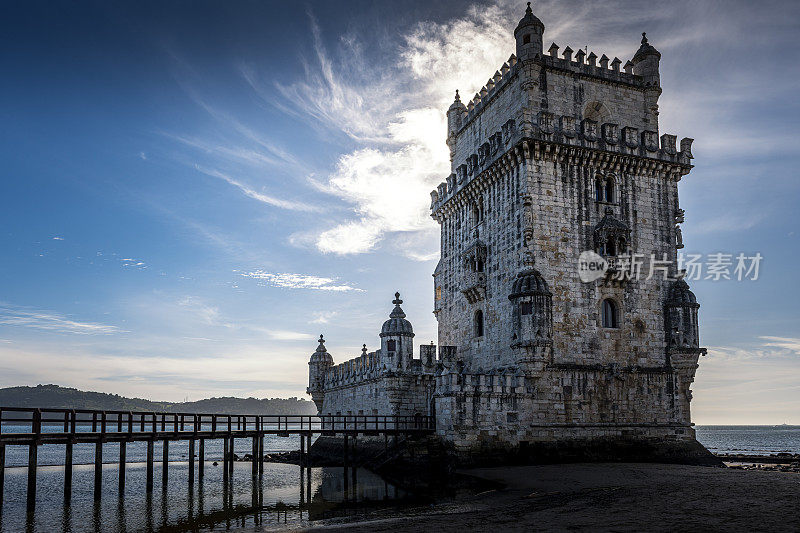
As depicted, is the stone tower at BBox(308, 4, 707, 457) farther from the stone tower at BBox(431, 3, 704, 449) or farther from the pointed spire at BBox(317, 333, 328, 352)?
the pointed spire at BBox(317, 333, 328, 352)

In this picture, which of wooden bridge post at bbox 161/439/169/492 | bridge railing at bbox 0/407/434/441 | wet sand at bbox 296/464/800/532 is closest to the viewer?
wet sand at bbox 296/464/800/532

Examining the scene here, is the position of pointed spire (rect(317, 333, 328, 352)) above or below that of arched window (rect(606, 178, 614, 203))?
below

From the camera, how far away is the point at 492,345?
1257 inches

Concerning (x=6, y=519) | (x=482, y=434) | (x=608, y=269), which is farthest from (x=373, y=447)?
(x=6, y=519)

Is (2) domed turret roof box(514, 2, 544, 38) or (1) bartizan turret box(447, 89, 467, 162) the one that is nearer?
(2) domed turret roof box(514, 2, 544, 38)

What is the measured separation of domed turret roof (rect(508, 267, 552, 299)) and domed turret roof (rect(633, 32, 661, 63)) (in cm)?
1434

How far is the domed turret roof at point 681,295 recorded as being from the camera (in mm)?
31312

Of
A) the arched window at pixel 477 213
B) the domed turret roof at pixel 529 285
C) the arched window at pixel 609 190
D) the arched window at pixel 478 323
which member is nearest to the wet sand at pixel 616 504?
the domed turret roof at pixel 529 285

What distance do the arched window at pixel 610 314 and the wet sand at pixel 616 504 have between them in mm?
6993

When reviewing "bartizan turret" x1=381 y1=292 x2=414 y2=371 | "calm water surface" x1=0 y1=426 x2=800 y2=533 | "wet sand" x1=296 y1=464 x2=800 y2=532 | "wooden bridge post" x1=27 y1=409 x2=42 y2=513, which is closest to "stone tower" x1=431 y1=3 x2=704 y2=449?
"bartizan turret" x1=381 y1=292 x2=414 y2=371

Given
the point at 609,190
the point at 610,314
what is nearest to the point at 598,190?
the point at 609,190

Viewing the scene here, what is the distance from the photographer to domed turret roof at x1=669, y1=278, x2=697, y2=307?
31.3 metres

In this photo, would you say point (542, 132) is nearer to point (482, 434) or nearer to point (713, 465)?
point (482, 434)

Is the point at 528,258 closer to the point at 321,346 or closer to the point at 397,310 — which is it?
the point at 397,310
